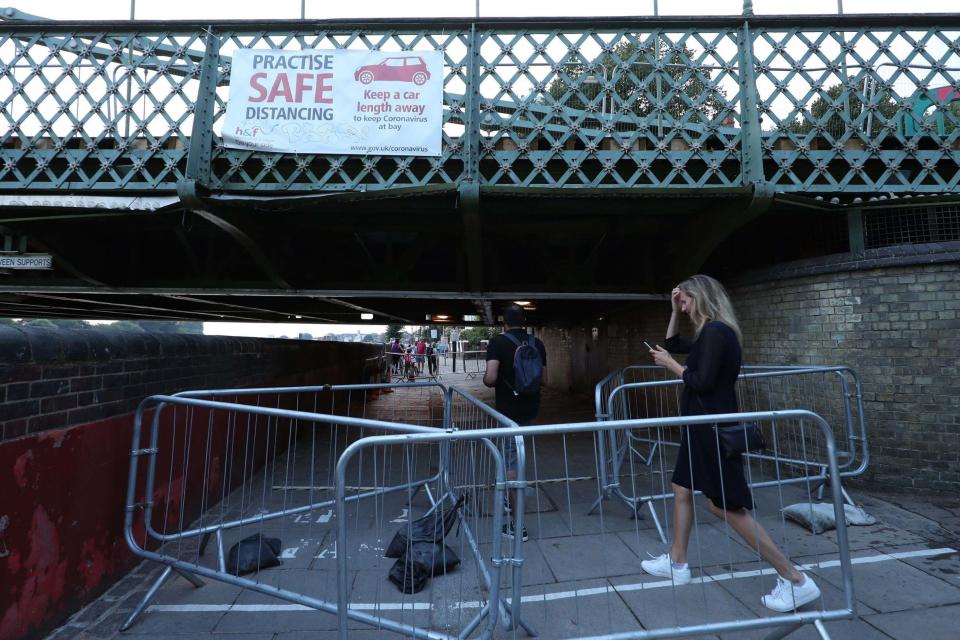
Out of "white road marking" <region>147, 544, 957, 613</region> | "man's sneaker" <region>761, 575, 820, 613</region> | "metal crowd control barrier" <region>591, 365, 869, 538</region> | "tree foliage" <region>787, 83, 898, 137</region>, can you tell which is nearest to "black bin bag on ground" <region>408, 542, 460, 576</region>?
"white road marking" <region>147, 544, 957, 613</region>

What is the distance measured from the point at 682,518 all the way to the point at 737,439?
0.70m

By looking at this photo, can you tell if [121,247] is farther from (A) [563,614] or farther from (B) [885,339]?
(B) [885,339]

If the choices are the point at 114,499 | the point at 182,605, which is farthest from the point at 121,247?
the point at 182,605

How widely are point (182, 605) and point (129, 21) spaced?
673cm

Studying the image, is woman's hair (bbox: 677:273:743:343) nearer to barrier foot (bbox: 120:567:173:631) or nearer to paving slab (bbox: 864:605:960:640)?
paving slab (bbox: 864:605:960:640)

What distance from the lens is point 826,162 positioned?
5.34m

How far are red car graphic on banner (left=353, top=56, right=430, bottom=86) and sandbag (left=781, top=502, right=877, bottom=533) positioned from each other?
6029 mm

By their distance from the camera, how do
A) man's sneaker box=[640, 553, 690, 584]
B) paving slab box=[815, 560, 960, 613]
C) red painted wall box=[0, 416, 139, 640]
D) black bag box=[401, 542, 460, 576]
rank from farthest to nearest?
black bag box=[401, 542, 460, 576]
man's sneaker box=[640, 553, 690, 584]
paving slab box=[815, 560, 960, 613]
red painted wall box=[0, 416, 139, 640]

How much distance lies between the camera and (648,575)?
3.21 m

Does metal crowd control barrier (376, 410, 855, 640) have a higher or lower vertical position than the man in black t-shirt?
lower

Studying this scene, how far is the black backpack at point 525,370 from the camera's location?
3994 mm

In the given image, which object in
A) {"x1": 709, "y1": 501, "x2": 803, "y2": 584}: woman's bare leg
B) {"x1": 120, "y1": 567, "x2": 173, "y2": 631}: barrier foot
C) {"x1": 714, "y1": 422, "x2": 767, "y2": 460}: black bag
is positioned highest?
{"x1": 714, "y1": 422, "x2": 767, "y2": 460}: black bag

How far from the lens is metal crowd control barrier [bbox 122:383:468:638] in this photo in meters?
2.80

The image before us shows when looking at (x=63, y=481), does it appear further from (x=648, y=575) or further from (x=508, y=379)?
(x=648, y=575)
